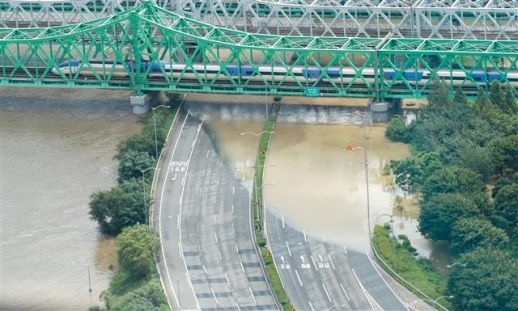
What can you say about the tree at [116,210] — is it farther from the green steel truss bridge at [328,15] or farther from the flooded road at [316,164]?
the green steel truss bridge at [328,15]

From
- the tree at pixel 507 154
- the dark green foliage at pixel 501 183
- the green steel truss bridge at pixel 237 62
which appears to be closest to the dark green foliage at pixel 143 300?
the dark green foliage at pixel 501 183

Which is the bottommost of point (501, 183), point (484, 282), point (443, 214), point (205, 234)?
point (484, 282)

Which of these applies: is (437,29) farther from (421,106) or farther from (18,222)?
(18,222)

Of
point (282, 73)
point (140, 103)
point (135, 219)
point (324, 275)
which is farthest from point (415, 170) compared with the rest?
point (140, 103)

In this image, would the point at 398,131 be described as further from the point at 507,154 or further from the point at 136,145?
the point at 136,145

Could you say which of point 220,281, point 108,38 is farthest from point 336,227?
point 108,38

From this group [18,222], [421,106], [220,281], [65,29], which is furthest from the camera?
[65,29]

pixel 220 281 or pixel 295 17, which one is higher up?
pixel 295 17
